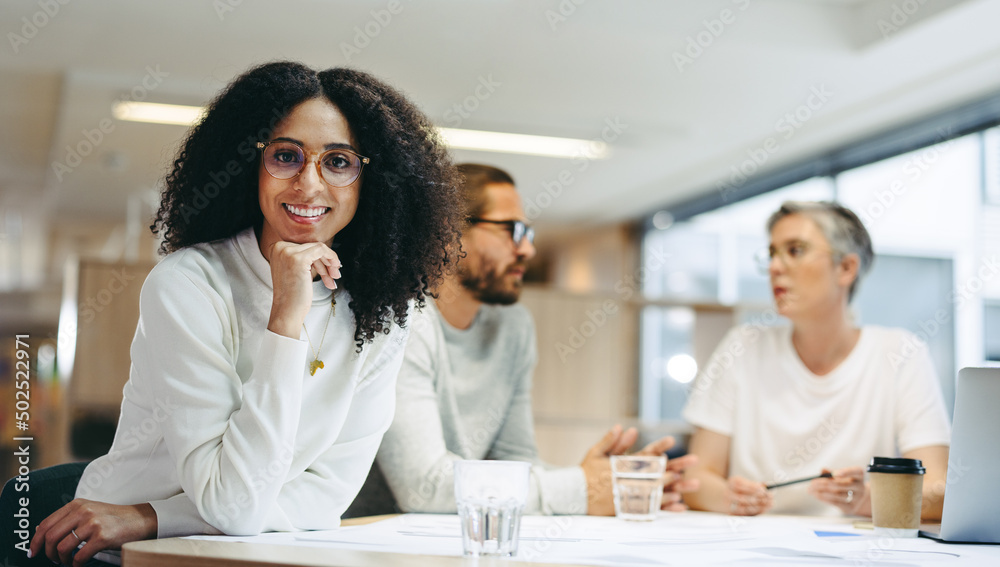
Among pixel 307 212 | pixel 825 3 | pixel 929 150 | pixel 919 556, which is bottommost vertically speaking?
pixel 919 556

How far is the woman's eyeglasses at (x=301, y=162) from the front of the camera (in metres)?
1.30

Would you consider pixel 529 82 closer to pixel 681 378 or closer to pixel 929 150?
pixel 929 150

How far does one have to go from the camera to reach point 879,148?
4832 millimetres

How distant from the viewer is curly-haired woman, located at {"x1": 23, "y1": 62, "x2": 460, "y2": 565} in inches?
44.8

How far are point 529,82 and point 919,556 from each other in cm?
341

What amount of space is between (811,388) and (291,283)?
1531 mm

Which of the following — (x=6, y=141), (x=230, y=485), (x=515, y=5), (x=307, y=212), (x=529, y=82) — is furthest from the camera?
(x=6, y=141)

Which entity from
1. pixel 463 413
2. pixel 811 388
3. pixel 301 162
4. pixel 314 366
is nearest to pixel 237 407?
pixel 314 366

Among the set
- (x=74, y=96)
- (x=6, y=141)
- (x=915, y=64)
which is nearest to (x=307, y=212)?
(x=915, y=64)

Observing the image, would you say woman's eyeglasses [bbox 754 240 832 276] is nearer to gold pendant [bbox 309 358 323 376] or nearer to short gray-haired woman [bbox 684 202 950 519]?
short gray-haired woman [bbox 684 202 950 519]

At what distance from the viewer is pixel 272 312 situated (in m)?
1.19

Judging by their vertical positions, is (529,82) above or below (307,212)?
→ above

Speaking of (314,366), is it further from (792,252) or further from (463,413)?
(792,252)

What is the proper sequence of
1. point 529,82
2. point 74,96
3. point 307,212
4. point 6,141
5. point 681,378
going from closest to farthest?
point 307,212 < point 529,82 < point 74,96 < point 6,141 < point 681,378
